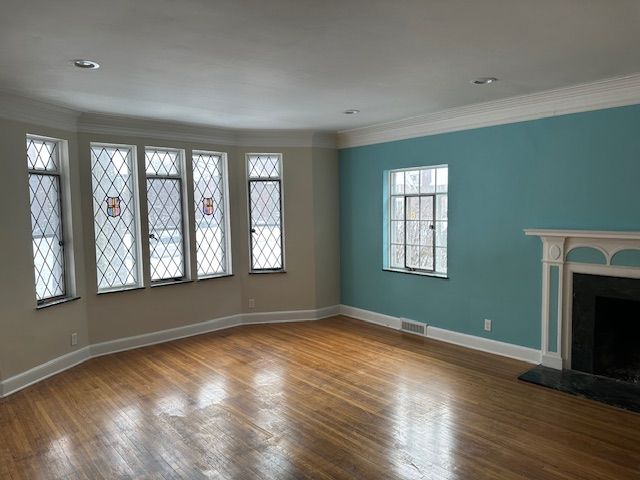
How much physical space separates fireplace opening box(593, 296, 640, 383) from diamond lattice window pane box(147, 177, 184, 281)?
4.57 meters

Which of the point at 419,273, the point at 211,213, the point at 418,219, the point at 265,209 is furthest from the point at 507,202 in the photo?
the point at 211,213

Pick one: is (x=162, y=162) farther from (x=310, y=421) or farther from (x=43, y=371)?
(x=310, y=421)

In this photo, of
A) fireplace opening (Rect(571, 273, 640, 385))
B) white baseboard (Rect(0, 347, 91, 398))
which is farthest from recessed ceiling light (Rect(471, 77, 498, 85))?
white baseboard (Rect(0, 347, 91, 398))

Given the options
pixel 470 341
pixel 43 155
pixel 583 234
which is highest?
pixel 43 155

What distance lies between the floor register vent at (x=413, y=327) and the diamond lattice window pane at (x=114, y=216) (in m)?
3.29

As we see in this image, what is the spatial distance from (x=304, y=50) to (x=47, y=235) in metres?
3.32

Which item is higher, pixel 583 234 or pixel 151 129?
pixel 151 129

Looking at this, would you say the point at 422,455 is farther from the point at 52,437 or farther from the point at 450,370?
the point at 52,437

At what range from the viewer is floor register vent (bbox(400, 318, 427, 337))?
223 inches

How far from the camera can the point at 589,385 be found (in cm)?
400

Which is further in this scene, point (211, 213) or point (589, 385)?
point (211, 213)

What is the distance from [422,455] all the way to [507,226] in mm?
2641

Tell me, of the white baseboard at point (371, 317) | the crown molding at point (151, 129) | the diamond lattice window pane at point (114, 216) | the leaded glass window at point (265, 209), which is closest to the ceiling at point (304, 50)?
the crown molding at point (151, 129)

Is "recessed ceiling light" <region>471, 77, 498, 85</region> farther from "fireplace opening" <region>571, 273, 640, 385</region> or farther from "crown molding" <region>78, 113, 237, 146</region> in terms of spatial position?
"crown molding" <region>78, 113, 237, 146</region>
